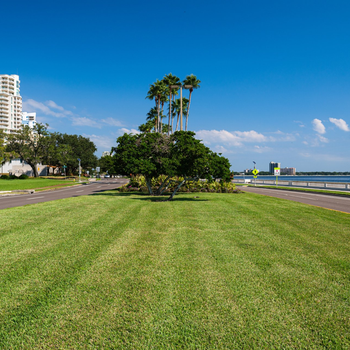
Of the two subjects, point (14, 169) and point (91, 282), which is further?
point (14, 169)

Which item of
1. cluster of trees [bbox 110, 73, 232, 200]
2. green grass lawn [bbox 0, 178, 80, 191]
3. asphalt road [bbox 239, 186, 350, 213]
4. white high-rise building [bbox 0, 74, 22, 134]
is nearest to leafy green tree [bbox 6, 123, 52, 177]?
green grass lawn [bbox 0, 178, 80, 191]

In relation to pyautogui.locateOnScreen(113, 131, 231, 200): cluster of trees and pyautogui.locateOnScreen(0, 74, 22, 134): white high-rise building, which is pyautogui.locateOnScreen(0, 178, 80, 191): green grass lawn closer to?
pyautogui.locateOnScreen(113, 131, 231, 200): cluster of trees

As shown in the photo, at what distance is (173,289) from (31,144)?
73085 mm

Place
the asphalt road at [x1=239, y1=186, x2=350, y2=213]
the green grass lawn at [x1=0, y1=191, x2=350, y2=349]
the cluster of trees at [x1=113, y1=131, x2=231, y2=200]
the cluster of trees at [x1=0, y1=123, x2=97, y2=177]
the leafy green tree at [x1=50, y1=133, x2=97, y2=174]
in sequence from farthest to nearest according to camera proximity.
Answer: the leafy green tree at [x1=50, y1=133, x2=97, y2=174] → the cluster of trees at [x1=0, y1=123, x2=97, y2=177] → the cluster of trees at [x1=113, y1=131, x2=231, y2=200] → the asphalt road at [x1=239, y1=186, x2=350, y2=213] → the green grass lawn at [x1=0, y1=191, x2=350, y2=349]

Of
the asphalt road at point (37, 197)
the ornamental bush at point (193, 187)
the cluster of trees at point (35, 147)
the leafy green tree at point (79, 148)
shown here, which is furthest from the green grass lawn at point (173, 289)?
the leafy green tree at point (79, 148)

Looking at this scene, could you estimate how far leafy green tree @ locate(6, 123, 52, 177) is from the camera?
62.0 m

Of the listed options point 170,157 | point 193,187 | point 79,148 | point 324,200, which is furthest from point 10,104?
point 324,200

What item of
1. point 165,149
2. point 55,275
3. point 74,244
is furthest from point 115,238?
point 165,149

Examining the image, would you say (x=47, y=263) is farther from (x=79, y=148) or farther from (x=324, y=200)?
(x=79, y=148)

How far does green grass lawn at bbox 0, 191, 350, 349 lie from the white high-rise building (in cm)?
15120

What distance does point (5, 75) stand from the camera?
145625 millimetres

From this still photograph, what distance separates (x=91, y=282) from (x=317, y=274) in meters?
4.34

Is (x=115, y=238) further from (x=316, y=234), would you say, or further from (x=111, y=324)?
(x=316, y=234)

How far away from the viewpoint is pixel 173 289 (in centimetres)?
407
